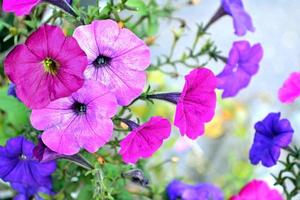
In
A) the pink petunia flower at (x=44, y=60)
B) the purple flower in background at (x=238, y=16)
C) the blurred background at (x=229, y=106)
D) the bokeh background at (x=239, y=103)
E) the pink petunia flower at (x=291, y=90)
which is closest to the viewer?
the pink petunia flower at (x=44, y=60)

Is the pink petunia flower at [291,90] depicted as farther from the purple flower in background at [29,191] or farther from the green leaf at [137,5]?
the purple flower in background at [29,191]

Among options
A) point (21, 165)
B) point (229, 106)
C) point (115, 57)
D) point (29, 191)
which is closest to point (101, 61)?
point (115, 57)

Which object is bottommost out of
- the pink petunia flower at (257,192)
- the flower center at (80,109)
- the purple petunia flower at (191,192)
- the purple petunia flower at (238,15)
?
the purple petunia flower at (191,192)

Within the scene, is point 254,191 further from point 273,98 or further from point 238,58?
point 273,98

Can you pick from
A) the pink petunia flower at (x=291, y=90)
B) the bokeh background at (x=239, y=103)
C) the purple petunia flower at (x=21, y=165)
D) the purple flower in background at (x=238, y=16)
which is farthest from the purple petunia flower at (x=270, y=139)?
the bokeh background at (x=239, y=103)

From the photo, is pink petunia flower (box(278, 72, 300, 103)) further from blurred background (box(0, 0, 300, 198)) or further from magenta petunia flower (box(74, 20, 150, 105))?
blurred background (box(0, 0, 300, 198))

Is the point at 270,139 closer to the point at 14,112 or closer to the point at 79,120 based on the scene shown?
the point at 79,120
